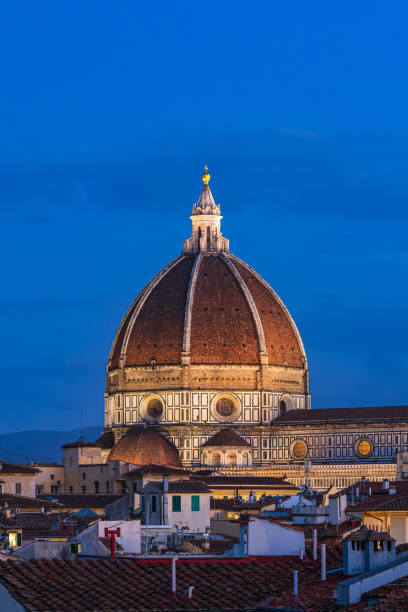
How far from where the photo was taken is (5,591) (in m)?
24.1

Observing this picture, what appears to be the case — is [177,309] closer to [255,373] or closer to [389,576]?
[255,373]

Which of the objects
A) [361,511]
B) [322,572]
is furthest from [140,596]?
[361,511]

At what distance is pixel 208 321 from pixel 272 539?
95951 millimetres

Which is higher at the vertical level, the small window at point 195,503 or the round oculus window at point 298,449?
the round oculus window at point 298,449

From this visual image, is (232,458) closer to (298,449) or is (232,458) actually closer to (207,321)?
(298,449)

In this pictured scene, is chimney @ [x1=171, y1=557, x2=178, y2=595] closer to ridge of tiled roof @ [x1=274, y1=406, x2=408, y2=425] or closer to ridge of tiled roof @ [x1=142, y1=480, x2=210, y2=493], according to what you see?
ridge of tiled roof @ [x1=142, y1=480, x2=210, y2=493]

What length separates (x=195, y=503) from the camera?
2442 inches

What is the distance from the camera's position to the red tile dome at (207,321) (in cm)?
12625

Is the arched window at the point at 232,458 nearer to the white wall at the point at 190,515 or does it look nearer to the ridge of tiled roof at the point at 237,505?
the ridge of tiled roof at the point at 237,505

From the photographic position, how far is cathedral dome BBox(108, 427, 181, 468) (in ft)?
380

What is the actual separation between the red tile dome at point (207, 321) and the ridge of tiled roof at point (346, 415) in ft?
17.2

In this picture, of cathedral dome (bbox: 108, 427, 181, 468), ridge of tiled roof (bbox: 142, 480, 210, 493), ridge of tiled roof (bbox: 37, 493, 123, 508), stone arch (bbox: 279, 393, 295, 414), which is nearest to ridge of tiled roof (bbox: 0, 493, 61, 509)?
ridge of tiled roof (bbox: 37, 493, 123, 508)

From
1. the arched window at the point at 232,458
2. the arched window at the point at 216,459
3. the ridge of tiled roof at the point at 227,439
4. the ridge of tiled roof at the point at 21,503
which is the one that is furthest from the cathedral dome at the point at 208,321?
the ridge of tiled roof at the point at 21,503

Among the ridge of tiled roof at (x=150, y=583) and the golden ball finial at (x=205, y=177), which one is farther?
the golden ball finial at (x=205, y=177)
